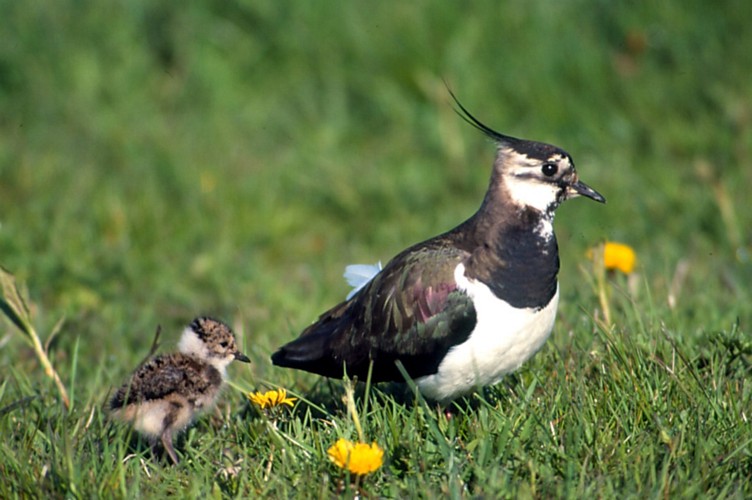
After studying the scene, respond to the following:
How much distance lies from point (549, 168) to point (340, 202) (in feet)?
10.9

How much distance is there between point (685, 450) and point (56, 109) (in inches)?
233

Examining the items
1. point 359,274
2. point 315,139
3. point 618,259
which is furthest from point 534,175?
point 315,139

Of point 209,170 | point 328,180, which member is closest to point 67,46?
point 209,170

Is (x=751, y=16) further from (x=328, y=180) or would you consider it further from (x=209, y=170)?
(x=209, y=170)

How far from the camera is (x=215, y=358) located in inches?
177

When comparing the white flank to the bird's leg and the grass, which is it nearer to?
the grass

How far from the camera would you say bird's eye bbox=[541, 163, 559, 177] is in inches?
168

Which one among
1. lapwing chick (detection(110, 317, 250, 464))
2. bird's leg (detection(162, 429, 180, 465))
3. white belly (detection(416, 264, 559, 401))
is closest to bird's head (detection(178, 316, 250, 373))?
lapwing chick (detection(110, 317, 250, 464))

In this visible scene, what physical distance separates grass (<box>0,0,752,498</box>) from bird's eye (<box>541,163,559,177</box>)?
64 cm

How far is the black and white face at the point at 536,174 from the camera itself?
4270 mm

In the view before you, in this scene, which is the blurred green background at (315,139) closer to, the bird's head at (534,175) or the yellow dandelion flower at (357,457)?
the bird's head at (534,175)

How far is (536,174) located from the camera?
4.27m

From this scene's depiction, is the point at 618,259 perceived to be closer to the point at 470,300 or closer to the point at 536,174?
the point at 536,174

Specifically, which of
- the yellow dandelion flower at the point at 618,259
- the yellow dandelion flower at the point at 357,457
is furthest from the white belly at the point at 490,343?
the yellow dandelion flower at the point at 618,259
